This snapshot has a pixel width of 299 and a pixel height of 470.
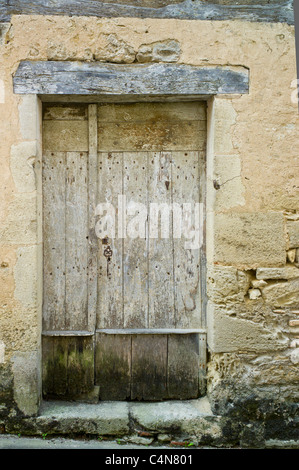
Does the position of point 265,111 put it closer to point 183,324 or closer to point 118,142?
point 118,142

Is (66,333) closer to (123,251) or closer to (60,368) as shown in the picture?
(60,368)

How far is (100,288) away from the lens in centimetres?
313

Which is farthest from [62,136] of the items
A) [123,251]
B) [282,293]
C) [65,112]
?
[282,293]

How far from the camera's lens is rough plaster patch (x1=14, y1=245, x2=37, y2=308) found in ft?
9.36

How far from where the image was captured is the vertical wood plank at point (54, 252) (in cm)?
310

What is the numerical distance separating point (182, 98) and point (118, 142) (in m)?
0.59

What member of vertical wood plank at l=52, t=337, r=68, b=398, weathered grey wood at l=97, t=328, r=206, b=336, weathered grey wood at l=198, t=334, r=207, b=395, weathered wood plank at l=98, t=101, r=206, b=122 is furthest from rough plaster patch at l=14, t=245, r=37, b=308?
weathered grey wood at l=198, t=334, r=207, b=395

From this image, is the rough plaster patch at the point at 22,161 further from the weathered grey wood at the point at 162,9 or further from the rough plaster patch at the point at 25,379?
the rough plaster patch at the point at 25,379

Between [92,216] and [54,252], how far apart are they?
0.41m

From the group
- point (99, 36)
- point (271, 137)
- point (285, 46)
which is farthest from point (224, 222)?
point (99, 36)

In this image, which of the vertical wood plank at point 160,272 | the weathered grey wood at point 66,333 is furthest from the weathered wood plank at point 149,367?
the weathered grey wood at point 66,333

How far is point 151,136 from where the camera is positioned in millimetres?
3105

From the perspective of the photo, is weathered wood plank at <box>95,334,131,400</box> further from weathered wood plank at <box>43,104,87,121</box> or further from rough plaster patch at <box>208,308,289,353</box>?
weathered wood plank at <box>43,104,87,121</box>

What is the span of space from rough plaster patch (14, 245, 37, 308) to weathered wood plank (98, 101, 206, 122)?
3.82ft
